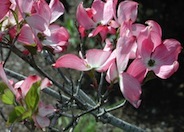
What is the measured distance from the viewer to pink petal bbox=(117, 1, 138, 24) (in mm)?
1305

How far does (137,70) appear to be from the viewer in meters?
1.15

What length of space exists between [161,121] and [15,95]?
337 cm

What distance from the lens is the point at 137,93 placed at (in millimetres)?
1124

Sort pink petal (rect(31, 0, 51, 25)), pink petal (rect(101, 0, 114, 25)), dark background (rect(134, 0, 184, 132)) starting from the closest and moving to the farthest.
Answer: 1. pink petal (rect(31, 0, 51, 25))
2. pink petal (rect(101, 0, 114, 25))
3. dark background (rect(134, 0, 184, 132))

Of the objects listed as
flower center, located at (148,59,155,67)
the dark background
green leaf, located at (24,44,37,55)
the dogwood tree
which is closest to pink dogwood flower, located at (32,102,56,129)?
the dogwood tree

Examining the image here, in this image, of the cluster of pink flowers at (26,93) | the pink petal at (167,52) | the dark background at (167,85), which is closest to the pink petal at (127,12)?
the pink petal at (167,52)

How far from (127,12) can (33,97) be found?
1.06 feet

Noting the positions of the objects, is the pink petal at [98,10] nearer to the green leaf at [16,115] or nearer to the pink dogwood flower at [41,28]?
the pink dogwood flower at [41,28]

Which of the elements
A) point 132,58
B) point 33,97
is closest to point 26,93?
point 33,97

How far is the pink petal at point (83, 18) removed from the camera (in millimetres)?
1347

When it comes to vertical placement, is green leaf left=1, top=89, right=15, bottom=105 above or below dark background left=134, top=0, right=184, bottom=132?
above

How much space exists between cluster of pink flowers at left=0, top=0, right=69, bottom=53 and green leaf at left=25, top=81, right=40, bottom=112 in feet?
0.36

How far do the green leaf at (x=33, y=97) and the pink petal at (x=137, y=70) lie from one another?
19 cm

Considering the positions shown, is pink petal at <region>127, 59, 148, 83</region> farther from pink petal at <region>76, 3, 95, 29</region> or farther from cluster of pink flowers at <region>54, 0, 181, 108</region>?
pink petal at <region>76, 3, 95, 29</region>
